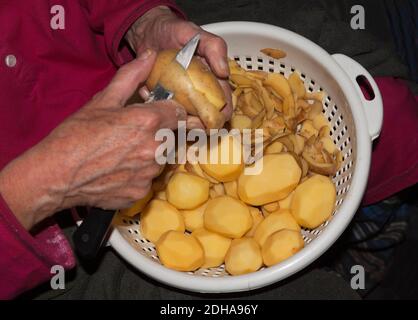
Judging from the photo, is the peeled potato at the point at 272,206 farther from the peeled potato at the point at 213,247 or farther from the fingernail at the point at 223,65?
the fingernail at the point at 223,65

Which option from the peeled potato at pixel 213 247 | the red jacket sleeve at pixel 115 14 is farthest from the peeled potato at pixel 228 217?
the red jacket sleeve at pixel 115 14

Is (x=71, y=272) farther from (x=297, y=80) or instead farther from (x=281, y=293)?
(x=297, y=80)

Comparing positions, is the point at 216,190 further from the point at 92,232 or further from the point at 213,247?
the point at 92,232

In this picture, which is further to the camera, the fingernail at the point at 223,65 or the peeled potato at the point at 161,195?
the peeled potato at the point at 161,195

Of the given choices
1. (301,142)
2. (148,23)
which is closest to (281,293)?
(301,142)

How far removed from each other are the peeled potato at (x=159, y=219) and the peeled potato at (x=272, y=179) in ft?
0.37

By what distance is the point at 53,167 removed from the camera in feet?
2.16

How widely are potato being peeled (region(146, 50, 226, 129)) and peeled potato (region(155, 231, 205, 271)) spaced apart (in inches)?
Result: 8.1

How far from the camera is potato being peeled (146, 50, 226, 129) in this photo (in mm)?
706

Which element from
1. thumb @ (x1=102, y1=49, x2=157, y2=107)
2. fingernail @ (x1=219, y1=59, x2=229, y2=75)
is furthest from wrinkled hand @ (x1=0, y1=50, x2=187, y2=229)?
fingernail @ (x1=219, y1=59, x2=229, y2=75)

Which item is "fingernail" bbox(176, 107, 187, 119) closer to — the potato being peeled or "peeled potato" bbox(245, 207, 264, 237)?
the potato being peeled

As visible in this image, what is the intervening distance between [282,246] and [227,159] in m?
0.15

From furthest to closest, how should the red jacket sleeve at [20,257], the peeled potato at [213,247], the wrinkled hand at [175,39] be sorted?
the peeled potato at [213,247]
the wrinkled hand at [175,39]
the red jacket sleeve at [20,257]

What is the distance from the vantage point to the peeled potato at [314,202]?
2.79 ft
